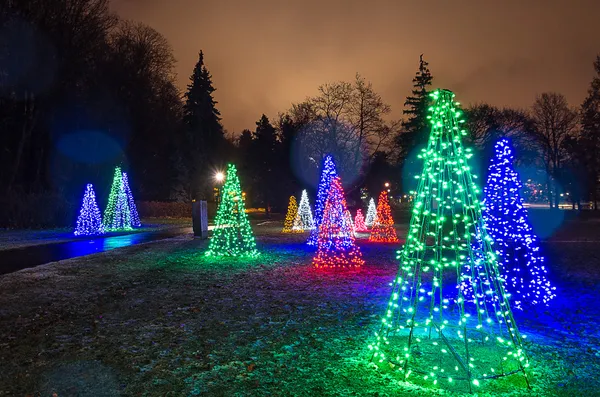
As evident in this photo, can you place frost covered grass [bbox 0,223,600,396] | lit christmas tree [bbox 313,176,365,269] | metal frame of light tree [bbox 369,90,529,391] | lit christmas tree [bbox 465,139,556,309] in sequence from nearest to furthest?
frost covered grass [bbox 0,223,600,396] → metal frame of light tree [bbox 369,90,529,391] → lit christmas tree [bbox 465,139,556,309] → lit christmas tree [bbox 313,176,365,269]

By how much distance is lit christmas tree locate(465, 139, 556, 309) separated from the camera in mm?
7352

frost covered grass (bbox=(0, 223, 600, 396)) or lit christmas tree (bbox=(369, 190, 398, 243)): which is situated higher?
lit christmas tree (bbox=(369, 190, 398, 243))

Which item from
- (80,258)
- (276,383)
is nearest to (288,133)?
(80,258)

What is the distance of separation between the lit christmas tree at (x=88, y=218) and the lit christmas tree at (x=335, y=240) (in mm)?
14812

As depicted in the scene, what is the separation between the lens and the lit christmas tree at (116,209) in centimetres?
2478

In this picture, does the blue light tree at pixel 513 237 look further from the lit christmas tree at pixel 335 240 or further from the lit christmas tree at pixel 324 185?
the lit christmas tree at pixel 324 185

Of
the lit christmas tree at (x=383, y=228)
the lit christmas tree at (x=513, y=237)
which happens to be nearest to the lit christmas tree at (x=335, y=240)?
the lit christmas tree at (x=513, y=237)

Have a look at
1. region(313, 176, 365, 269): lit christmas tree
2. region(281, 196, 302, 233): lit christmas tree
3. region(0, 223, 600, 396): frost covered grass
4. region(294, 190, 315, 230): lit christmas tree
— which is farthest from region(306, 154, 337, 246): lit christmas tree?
region(281, 196, 302, 233): lit christmas tree

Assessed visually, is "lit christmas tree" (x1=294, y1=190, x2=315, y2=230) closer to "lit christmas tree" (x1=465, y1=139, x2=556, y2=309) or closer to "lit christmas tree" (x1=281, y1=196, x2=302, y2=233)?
"lit christmas tree" (x1=281, y1=196, x2=302, y2=233)

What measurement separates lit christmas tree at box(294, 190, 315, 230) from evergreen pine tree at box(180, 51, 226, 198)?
26856mm

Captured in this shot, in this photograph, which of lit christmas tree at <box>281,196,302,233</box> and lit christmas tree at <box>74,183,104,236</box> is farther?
lit christmas tree at <box>281,196,302,233</box>

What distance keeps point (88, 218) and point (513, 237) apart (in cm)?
2025

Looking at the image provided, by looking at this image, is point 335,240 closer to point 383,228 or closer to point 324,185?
point 324,185

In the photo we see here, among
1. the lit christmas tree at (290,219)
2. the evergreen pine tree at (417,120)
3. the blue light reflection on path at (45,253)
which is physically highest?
the evergreen pine tree at (417,120)
